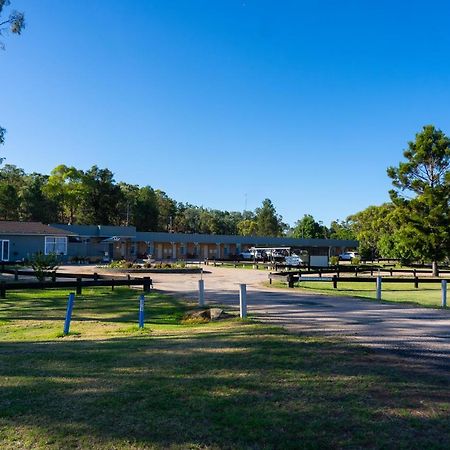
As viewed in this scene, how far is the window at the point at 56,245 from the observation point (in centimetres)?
4895

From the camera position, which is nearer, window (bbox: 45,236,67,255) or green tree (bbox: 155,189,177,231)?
window (bbox: 45,236,67,255)

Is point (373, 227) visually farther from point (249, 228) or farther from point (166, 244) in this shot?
point (249, 228)

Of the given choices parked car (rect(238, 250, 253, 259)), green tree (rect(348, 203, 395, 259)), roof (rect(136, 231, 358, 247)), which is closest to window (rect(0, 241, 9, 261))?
roof (rect(136, 231, 358, 247))

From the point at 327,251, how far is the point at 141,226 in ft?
113

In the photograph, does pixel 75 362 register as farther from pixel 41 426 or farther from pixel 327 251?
pixel 327 251

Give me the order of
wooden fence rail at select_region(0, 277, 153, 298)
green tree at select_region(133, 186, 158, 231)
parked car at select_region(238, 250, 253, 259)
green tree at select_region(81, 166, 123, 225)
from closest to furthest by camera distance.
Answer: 1. wooden fence rail at select_region(0, 277, 153, 298)
2. parked car at select_region(238, 250, 253, 259)
3. green tree at select_region(81, 166, 123, 225)
4. green tree at select_region(133, 186, 158, 231)

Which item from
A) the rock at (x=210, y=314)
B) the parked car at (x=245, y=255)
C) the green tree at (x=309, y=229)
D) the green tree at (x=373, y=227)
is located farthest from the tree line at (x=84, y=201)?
the rock at (x=210, y=314)

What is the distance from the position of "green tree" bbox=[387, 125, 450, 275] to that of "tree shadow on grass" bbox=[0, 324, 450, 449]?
113ft

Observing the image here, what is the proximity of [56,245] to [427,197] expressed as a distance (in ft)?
120

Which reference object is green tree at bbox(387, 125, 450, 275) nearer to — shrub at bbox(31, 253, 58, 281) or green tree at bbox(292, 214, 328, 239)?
shrub at bbox(31, 253, 58, 281)

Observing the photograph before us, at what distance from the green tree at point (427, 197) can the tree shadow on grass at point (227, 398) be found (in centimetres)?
3437

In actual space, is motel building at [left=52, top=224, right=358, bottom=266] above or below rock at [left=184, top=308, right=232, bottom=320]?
above

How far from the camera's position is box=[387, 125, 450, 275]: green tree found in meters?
38.2

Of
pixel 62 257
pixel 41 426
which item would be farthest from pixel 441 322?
pixel 62 257
